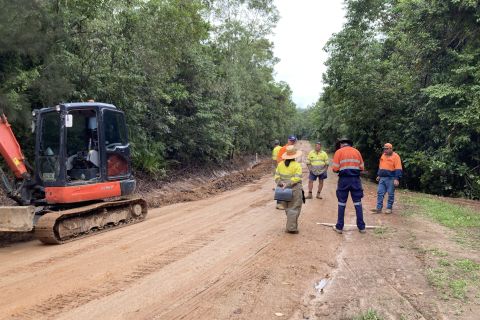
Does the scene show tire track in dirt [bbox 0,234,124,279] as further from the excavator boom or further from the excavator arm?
the excavator boom

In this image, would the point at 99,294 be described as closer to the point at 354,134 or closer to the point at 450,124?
the point at 450,124

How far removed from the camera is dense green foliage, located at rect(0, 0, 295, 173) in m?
10.2

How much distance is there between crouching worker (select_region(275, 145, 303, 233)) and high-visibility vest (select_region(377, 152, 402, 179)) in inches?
141

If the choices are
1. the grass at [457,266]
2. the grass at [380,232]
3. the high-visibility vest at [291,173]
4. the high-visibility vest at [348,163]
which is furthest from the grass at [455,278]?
the high-visibility vest at [291,173]

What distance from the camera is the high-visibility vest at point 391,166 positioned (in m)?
11.3

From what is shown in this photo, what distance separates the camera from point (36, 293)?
5477 mm

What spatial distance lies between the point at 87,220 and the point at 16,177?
1.71 m

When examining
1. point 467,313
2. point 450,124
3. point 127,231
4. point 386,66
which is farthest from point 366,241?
point 386,66

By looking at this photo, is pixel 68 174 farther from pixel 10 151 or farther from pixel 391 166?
pixel 391 166

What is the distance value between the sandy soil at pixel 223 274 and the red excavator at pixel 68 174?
1.58 feet

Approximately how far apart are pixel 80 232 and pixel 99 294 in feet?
12.9

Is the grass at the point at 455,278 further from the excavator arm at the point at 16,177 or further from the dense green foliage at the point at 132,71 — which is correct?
the dense green foliage at the point at 132,71

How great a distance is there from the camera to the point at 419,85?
67.2ft

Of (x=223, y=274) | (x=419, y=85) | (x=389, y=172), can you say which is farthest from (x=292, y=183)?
(x=419, y=85)
